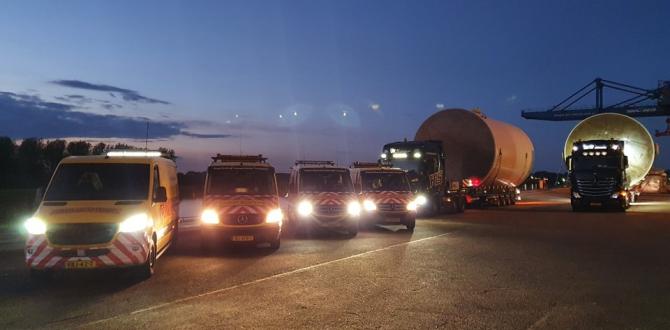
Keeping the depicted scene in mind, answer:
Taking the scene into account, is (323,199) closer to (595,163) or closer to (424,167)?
(424,167)

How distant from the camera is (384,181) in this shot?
2119 cm

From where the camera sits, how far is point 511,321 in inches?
294

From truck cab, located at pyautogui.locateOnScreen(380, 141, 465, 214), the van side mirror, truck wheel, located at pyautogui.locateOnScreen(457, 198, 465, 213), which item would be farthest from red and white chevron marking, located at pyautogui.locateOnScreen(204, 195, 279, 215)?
truck wheel, located at pyautogui.locateOnScreen(457, 198, 465, 213)

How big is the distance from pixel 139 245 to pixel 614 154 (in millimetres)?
27121

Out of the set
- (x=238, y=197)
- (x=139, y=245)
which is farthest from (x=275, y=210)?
(x=139, y=245)

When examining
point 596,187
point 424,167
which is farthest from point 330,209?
point 596,187

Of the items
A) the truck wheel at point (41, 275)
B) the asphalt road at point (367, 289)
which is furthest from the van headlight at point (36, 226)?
the asphalt road at point (367, 289)

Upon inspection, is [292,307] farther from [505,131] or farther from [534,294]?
[505,131]

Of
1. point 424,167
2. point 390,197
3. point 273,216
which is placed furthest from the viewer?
point 424,167

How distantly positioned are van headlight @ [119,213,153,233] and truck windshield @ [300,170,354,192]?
8177 millimetres

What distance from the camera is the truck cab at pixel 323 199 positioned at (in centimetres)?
1752

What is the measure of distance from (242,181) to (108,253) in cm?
539

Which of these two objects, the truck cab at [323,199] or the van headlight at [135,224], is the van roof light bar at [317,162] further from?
the van headlight at [135,224]

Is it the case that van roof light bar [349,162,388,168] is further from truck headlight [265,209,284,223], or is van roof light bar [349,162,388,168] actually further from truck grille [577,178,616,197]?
truck grille [577,178,616,197]
